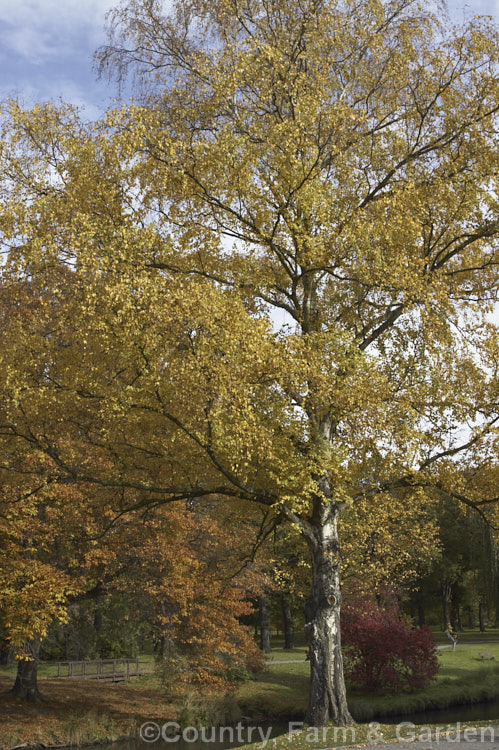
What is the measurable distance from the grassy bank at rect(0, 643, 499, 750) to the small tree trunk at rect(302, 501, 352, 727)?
25.7 ft

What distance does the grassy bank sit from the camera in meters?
16.3

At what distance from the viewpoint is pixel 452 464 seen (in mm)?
11430

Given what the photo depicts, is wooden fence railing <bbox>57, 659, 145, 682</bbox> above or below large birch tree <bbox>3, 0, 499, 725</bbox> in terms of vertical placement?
below

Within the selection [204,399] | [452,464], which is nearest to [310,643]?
[452,464]

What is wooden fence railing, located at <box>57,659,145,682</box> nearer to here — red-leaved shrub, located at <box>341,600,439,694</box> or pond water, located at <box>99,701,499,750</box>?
pond water, located at <box>99,701,499,750</box>

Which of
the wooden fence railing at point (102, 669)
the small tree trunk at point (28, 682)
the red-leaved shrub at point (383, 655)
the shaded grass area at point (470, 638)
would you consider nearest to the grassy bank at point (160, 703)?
the small tree trunk at point (28, 682)

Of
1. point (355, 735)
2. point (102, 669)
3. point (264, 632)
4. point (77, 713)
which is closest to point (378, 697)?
point (102, 669)

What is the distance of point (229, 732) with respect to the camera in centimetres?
1928

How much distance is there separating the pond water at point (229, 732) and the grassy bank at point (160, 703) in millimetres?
423

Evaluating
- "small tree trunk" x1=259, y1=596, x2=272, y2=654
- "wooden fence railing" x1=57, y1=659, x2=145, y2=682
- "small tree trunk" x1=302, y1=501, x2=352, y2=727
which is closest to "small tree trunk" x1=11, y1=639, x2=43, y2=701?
"wooden fence railing" x1=57, y1=659, x2=145, y2=682

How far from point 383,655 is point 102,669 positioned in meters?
9.87

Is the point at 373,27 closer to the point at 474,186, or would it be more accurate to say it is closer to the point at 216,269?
the point at 474,186

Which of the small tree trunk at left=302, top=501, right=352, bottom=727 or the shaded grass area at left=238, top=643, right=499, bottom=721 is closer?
the small tree trunk at left=302, top=501, right=352, bottom=727

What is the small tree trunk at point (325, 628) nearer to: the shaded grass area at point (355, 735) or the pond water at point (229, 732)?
the shaded grass area at point (355, 735)
